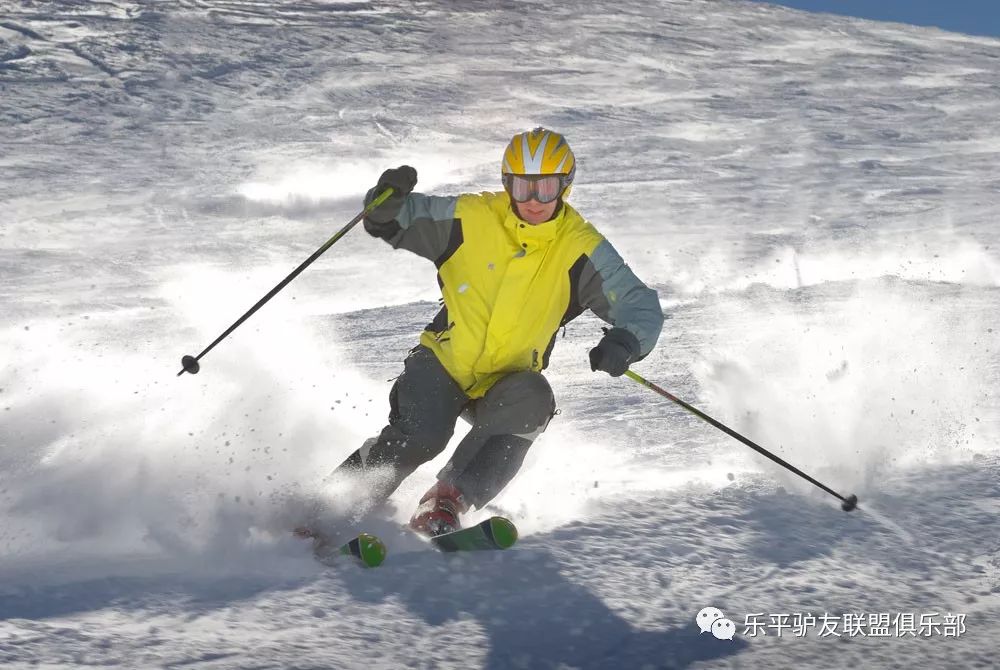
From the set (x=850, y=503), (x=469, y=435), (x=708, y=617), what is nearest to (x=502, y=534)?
(x=469, y=435)

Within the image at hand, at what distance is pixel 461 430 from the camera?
559 cm

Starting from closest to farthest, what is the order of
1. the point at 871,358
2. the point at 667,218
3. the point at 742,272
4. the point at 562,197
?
the point at 562,197 → the point at 871,358 → the point at 742,272 → the point at 667,218

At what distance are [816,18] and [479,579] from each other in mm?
29338

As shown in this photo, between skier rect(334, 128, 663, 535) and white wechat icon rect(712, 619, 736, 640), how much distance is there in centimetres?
109

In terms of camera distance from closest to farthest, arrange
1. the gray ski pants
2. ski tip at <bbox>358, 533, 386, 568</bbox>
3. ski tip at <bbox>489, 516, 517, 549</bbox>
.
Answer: ski tip at <bbox>358, 533, 386, 568</bbox> → ski tip at <bbox>489, 516, 517, 549</bbox> → the gray ski pants

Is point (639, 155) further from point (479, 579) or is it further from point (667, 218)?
point (479, 579)

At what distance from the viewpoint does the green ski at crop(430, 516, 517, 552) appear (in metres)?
3.71

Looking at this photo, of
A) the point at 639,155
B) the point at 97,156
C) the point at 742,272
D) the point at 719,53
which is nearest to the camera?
the point at 742,272

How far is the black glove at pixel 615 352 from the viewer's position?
396 cm

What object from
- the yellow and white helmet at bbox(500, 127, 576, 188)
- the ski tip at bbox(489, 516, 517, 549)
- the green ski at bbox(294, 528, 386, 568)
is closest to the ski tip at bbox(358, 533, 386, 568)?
the green ski at bbox(294, 528, 386, 568)

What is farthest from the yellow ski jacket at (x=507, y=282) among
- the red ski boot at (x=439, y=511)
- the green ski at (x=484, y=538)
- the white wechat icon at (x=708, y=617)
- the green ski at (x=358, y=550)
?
the white wechat icon at (x=708, y=617)

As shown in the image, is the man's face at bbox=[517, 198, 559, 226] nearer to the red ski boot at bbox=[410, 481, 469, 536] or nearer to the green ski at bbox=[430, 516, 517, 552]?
the red ski boot at bbox=[410, 481, 469, 536]

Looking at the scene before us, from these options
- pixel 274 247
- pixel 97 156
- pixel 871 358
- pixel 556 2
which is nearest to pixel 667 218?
pixel 274 247

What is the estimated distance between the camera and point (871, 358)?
667 centimetres
